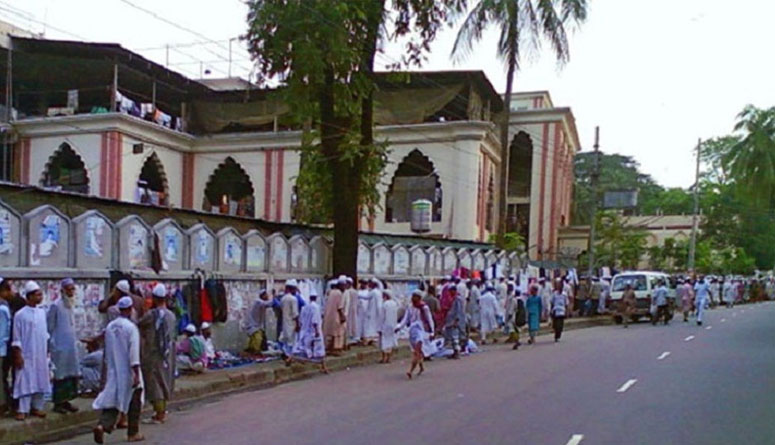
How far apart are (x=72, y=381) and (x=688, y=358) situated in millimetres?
12149

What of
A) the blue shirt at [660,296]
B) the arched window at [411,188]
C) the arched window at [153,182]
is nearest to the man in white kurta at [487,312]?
the blue shirt at [660,296]

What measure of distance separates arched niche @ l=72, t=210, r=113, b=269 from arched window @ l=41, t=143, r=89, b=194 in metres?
20.2

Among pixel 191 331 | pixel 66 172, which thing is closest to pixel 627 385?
pixel 191 331

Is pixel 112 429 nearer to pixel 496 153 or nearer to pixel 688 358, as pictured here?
pixel 688 358

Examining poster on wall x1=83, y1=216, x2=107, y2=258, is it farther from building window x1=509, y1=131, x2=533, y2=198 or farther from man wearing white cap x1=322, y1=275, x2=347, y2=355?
Answer: building window x1=509, y1=131, x2=533, y2=198

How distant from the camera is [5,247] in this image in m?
10.4

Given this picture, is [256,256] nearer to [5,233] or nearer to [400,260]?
[5,233]

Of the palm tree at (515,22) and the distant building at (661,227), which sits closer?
the palm tree at (515,22)

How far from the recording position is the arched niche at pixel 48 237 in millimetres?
10898

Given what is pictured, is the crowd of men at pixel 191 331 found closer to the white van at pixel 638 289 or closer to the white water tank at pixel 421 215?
the white van at pixel 638 289

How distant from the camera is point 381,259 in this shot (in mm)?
21656

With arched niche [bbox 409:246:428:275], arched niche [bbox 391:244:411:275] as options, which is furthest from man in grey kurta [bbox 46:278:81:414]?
arched niche [bbox 409:246:428:275]

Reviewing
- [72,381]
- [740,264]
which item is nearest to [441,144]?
[72,381]

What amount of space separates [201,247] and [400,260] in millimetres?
8914
